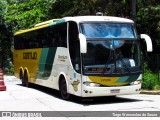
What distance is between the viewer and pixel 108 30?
44.9 feet

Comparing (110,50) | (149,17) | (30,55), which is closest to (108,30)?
(110,50)

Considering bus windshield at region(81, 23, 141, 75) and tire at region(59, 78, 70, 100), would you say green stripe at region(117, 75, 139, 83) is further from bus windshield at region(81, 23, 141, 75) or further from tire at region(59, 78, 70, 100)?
tire at region(59, 78, 70, 100)

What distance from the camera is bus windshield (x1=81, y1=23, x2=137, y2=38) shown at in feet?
44.0

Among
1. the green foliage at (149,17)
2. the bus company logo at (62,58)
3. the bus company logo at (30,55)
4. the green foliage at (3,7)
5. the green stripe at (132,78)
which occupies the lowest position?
the green stripe at (132,78)

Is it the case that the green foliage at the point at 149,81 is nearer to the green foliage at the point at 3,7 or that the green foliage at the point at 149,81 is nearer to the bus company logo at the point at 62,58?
the bus company logo at the point at 62,58

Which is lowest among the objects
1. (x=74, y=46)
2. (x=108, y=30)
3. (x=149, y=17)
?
(x=74, y=46)

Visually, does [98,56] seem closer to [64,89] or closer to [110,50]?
[110,50]

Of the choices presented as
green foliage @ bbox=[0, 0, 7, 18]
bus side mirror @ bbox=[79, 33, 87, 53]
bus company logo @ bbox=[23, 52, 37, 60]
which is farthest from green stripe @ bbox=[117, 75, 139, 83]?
green foliage @ bbox=[0, 0, 7, 18]

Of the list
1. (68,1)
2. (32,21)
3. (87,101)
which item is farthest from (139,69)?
(32,21)

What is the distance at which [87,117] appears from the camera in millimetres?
10398

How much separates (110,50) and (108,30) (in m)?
0.86

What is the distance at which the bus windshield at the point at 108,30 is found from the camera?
13.4 m

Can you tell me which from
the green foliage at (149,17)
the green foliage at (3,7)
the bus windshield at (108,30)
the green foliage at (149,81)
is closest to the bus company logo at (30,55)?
the green foliage at (149,81)

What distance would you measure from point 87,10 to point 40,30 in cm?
695
